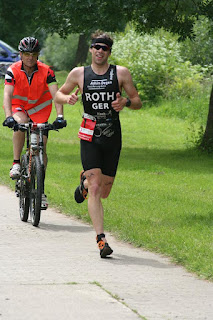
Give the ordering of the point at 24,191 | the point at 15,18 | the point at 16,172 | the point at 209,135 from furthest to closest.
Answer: the point at 15,18, the point at 209,135, the point at 16,172, the point at 24,191

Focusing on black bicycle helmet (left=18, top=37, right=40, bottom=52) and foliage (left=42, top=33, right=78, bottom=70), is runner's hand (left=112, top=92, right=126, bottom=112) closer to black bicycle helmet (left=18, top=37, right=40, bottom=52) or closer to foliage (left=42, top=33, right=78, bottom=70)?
black bicycle helmet (left=18, top=37, right=40, bottom=52)

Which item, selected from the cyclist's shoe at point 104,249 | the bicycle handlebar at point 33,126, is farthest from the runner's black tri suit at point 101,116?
the bicycle handlebar at point 33,126

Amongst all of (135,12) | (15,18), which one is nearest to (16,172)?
(135,12)

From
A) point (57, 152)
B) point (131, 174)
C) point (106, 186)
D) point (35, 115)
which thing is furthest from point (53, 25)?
point (106, 186)

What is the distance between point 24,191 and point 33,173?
33 centimetres

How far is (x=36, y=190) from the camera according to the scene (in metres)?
9.70

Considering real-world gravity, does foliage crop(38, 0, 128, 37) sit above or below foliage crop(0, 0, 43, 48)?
below

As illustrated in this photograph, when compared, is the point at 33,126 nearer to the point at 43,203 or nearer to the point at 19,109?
the point at 19,109

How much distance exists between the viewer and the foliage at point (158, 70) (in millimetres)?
31078

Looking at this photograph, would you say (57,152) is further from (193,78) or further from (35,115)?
(193,78)

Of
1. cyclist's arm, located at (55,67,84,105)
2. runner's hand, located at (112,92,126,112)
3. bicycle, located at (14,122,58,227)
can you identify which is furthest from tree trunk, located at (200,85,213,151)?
runner's hand, located at (112,92,126,112)

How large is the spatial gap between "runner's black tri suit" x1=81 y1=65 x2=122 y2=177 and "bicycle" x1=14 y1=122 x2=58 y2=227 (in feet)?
4.34

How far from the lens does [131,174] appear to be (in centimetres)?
1571

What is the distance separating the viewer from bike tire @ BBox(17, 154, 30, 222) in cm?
1003
